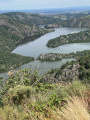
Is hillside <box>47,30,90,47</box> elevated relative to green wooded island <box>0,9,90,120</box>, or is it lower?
lower

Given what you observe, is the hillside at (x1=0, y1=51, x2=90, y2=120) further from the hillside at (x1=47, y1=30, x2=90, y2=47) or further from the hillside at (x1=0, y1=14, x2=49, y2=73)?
the hillside at (x1=47, y1=30, x2=90, y2=47)

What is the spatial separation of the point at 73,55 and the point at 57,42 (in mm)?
24005

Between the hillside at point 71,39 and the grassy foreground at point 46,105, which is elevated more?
the grassy foreground at point 46,105

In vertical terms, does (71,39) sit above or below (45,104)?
below

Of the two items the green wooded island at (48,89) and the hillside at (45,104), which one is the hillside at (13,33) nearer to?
the green wooded island at (48,89)

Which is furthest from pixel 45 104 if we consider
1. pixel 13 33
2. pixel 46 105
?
pixel 13 33

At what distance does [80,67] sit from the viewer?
26.9 m

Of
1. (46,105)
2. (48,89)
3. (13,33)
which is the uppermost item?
(46,105)

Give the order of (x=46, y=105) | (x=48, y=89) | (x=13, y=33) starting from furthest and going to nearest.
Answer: (x=13, y=33) → (x=48, y=89) → (x=46, y=105)

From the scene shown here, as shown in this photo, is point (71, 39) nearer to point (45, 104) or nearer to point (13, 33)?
point (13, 33)

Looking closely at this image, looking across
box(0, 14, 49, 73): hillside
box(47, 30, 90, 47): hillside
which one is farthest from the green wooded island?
box(0, 14, 49, 73): hillside

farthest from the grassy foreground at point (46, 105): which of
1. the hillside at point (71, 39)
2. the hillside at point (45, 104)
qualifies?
the hillside at point (71, 39)

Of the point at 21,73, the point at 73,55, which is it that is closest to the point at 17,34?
the point at 73,55

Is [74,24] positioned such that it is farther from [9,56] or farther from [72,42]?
[9,56]
